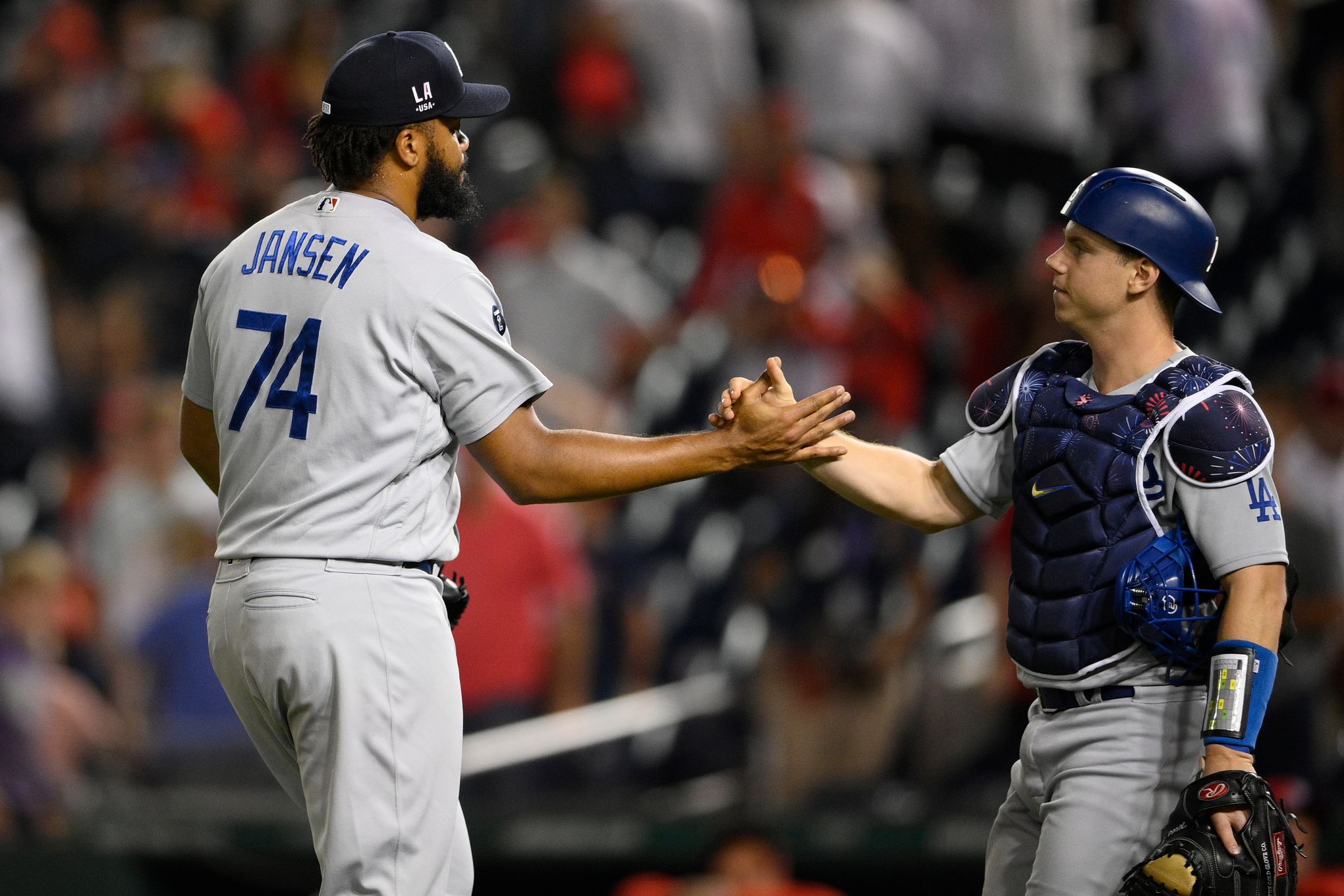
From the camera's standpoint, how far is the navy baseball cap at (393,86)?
302cm

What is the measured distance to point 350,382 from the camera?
2.88m

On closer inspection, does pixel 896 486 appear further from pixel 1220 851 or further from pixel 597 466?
pixel 1220 851

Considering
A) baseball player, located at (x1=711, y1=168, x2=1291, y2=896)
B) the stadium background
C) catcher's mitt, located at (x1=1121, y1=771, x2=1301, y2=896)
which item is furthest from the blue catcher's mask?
the stadium background

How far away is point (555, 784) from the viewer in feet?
20.9

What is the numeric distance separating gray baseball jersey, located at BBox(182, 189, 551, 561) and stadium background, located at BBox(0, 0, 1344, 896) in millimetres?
2771

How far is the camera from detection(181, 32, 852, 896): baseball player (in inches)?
112

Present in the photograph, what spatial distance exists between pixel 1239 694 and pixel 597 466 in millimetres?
1219

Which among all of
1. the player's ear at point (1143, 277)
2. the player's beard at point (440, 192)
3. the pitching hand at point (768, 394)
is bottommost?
the pitching hand at point (768, 394)

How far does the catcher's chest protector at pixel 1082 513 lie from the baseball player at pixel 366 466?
73cm

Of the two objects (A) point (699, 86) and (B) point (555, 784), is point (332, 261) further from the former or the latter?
(A) point (699, 86)

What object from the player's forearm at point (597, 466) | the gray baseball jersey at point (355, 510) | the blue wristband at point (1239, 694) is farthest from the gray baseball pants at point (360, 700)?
the blue wristband at point (1239, 694)

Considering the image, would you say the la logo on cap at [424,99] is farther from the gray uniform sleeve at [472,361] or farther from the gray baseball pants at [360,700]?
the gray baseball pants at [360,700]

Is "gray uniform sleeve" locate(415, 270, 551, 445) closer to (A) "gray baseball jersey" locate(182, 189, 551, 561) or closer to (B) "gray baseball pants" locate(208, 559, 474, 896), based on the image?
(A) "gray baseball jersey" locate(182, 189, 551, 561)

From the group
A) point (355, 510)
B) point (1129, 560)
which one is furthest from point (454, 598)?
point (1129, 560)
